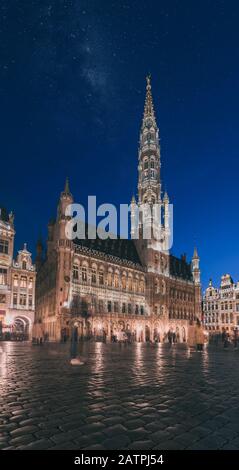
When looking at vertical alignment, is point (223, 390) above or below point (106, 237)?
below

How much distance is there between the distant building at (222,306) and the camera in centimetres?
8394

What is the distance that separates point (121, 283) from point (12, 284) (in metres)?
20.4

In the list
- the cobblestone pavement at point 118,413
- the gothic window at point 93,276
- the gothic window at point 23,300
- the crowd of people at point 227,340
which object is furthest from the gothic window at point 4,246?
the cobblestone pavement at point 118,413

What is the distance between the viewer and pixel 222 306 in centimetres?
8769

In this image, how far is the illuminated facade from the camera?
4650 centimetres

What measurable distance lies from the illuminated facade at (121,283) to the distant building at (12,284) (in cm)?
372

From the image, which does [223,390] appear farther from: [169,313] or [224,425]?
[169,313]

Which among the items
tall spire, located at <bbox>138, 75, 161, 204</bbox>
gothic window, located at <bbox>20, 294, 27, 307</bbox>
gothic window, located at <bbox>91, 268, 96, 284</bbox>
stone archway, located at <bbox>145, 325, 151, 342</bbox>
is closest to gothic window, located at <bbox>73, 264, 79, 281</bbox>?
gothic window, located at <bbox>91, 268, 96, 284</bbox>

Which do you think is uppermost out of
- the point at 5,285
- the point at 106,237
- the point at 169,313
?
the point at 106,237

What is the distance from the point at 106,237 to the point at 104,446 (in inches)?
2262

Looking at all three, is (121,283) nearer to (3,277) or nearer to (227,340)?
(3,277)

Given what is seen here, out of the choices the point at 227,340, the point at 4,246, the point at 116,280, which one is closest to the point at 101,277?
the point at 116,280
